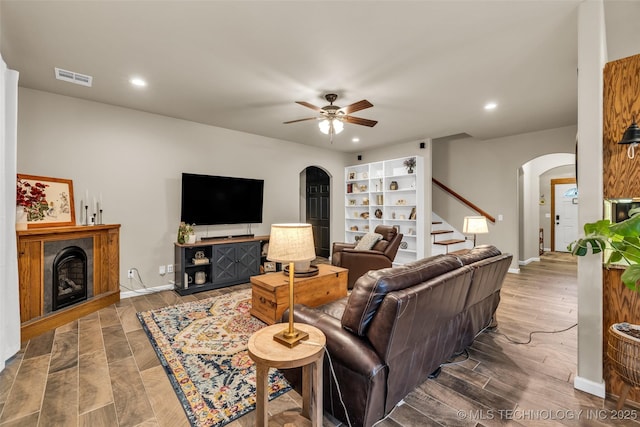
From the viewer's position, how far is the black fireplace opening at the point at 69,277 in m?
3.01

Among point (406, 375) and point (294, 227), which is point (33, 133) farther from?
point (406, 375)

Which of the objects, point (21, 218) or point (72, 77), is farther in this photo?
point (72, 77)

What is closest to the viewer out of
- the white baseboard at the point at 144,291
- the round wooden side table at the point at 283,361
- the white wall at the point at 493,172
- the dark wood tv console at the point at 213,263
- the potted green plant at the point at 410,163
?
the round wooden side table at the point at 283,361

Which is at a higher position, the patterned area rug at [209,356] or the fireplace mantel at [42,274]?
the fireplace mantel at [42,274]

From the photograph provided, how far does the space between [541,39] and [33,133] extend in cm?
540

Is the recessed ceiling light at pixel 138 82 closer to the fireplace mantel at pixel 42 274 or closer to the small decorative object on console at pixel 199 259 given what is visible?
the fireplace mantel at pixel 42 274

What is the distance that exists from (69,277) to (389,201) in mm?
5563

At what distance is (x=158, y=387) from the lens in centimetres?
198

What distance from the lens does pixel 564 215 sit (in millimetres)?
8094

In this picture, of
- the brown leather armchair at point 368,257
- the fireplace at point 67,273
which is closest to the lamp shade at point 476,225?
the brown leather armchair at point 368,257

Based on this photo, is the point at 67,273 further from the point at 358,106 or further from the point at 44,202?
the point at 358,106

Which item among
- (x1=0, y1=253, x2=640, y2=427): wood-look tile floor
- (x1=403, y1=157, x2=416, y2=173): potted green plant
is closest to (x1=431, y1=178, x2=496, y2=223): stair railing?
(x1=403, y1=157, x2=416, y2=173): potted green plant

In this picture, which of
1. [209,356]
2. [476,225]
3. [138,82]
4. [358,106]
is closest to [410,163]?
[476,225]

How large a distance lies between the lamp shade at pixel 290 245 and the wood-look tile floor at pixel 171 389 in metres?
1.01
